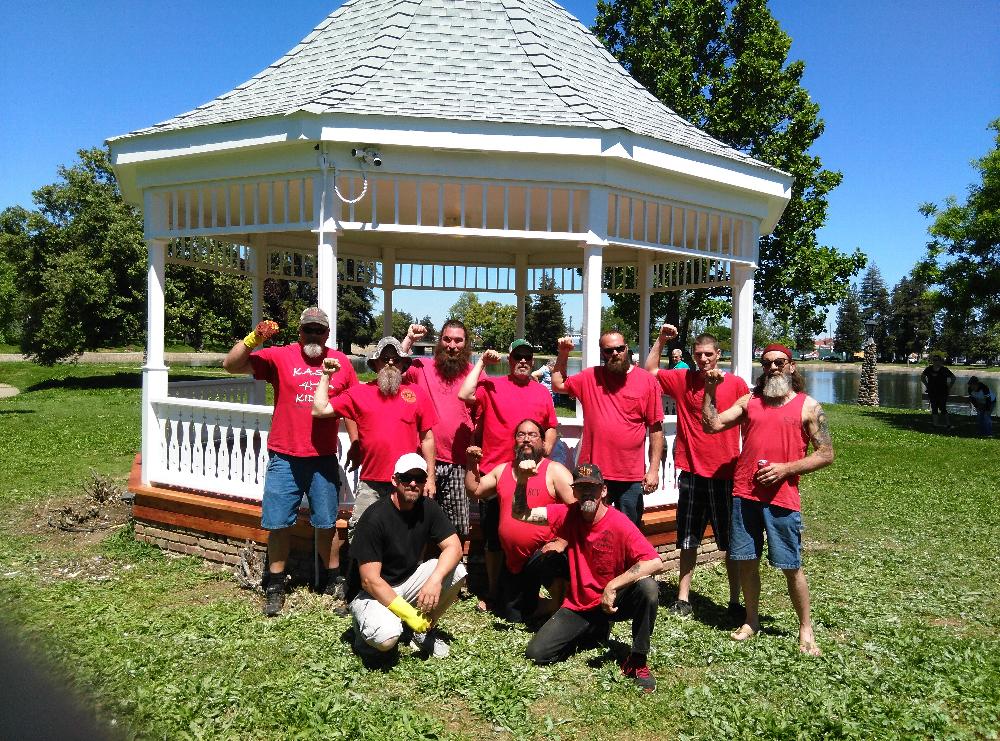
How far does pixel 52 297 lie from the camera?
2744 cm

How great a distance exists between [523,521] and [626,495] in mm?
805

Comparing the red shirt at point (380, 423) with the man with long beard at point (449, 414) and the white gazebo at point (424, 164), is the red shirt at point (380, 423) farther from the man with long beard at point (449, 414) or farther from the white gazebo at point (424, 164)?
the white gazebo at point (424, 164)

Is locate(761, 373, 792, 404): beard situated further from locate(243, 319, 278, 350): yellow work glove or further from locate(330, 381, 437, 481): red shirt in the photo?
locate(243, 319, 278, 350): yellow work glove

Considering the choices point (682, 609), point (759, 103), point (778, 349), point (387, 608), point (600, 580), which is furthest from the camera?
point (759, 103)

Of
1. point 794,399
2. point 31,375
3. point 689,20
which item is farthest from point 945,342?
point 794,399

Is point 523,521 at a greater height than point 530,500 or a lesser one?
lesser

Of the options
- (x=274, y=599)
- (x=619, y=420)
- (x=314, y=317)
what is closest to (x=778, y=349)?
(x=619, y=420)

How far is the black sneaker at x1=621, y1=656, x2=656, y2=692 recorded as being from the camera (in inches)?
171

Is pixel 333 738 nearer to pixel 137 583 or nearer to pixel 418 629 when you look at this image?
pixel 418 629

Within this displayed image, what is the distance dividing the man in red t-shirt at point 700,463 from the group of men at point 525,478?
0.01 metres

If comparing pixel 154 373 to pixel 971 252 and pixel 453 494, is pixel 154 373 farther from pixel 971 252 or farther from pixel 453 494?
pixel 971 252

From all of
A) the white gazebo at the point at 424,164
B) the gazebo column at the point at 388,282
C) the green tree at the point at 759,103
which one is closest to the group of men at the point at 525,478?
the white gazebo at the point at 424,164

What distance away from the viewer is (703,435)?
542 cm

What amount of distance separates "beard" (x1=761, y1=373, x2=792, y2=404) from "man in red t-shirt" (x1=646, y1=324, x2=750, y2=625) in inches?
18.8
